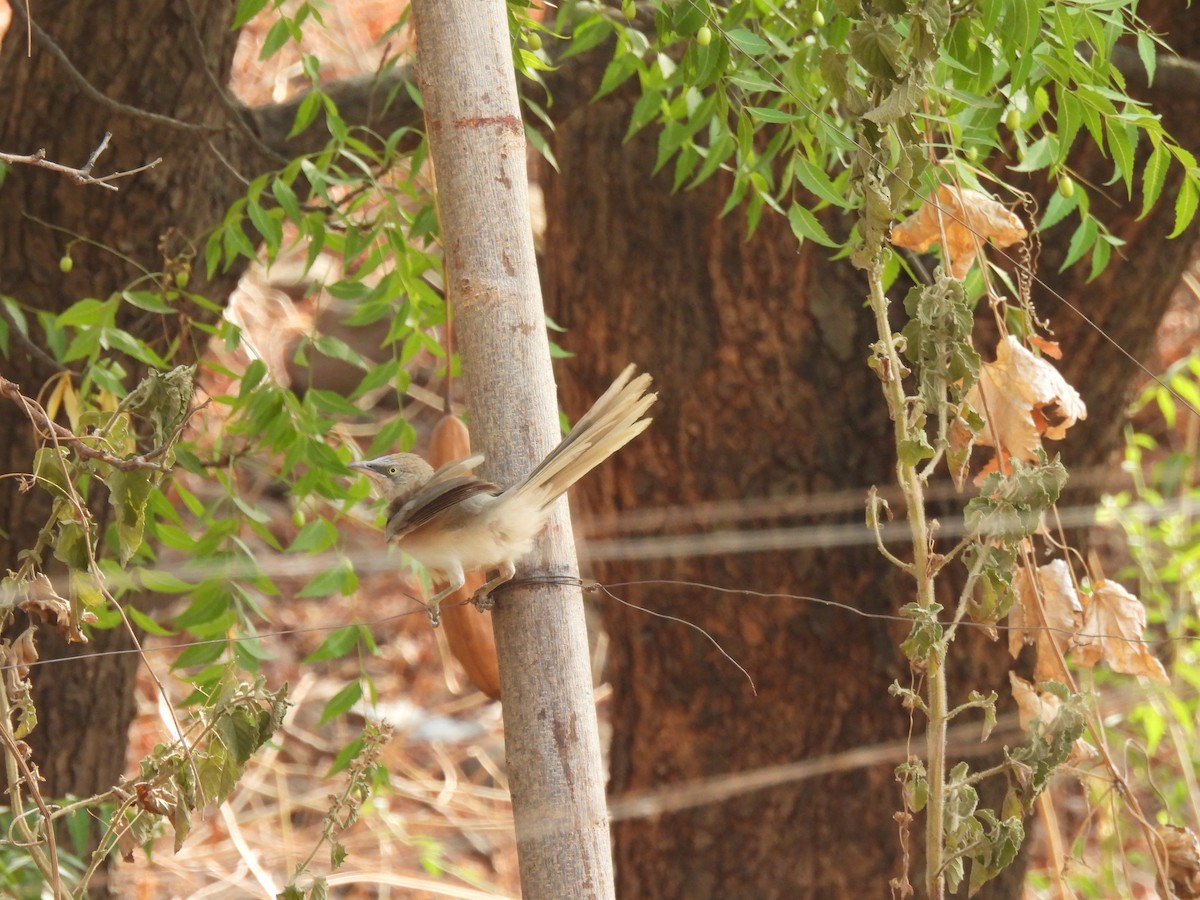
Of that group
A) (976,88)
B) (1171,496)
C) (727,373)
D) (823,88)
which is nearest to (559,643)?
(976,88)

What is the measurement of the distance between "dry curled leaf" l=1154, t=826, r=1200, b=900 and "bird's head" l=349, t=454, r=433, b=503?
1.09 metres

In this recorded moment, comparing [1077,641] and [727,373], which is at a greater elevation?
[727,373]

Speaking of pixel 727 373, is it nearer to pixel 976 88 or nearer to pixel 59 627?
pixel 976 88

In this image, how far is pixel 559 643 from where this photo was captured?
138 centimetres

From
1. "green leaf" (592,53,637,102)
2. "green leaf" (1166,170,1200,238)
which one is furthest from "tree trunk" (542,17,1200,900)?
"green leaf" (1166,170,1200,238)

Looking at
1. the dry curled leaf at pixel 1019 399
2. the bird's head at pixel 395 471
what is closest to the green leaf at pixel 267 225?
the bird's head at pixel 395 471

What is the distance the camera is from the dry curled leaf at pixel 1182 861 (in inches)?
62.6

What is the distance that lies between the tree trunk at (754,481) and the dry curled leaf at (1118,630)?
1362 millimetres

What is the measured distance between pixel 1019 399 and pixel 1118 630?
0.33m

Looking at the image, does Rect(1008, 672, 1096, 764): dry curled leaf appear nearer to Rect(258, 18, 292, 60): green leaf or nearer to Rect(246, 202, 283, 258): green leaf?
Rect(246, 202, 283, 258): green leaf

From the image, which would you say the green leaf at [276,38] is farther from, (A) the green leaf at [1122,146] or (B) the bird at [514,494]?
(A) the green leaf at [1122,146]

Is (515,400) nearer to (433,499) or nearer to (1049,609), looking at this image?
(433,499)

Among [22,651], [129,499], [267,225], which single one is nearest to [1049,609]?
[129,499]

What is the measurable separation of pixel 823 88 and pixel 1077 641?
960 millimetres
